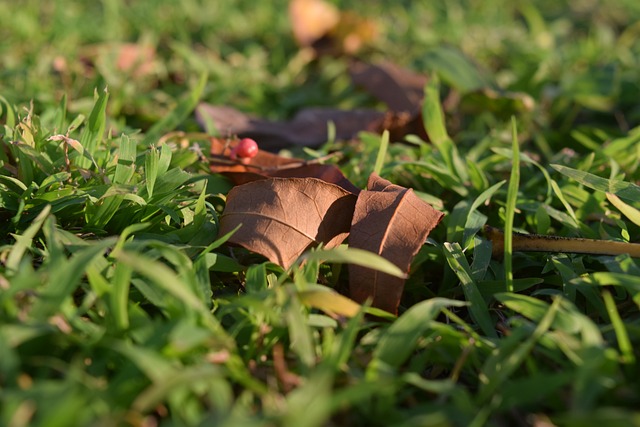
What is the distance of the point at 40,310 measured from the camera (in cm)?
95

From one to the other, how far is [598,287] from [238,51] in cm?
207

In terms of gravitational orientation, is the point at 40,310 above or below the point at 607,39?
above

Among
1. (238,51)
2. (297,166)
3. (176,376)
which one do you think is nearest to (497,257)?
(297,166)

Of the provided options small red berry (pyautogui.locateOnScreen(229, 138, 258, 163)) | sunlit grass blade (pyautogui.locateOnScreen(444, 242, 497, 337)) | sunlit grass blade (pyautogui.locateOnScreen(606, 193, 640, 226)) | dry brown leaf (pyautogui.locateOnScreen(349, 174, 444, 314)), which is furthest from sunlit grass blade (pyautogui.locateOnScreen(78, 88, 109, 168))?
sunlit grass blade (pyautogui.locateOnScreen(606, 193, 640, 226))

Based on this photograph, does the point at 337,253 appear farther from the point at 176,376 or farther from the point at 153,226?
the point at 153,226

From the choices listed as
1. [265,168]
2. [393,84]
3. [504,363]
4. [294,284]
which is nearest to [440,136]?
[265,168]

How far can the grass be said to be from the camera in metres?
0.92

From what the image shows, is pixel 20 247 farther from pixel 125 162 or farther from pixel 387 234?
pixel 387 234

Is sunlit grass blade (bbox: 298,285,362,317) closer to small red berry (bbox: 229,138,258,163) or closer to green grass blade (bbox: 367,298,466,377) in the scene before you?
green grass blade (bbox: 367,298,466,377)

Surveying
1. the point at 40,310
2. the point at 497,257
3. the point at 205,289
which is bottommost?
the point at 497,257

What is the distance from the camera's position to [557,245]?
138 centimetres

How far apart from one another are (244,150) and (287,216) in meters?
0.36

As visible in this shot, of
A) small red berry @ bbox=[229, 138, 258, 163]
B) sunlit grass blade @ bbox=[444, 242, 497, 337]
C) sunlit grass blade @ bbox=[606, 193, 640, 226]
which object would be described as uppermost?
small red berry @ bbox=[229, 138, 258, 163]

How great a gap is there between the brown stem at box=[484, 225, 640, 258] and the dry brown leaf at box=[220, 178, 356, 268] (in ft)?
1.04
